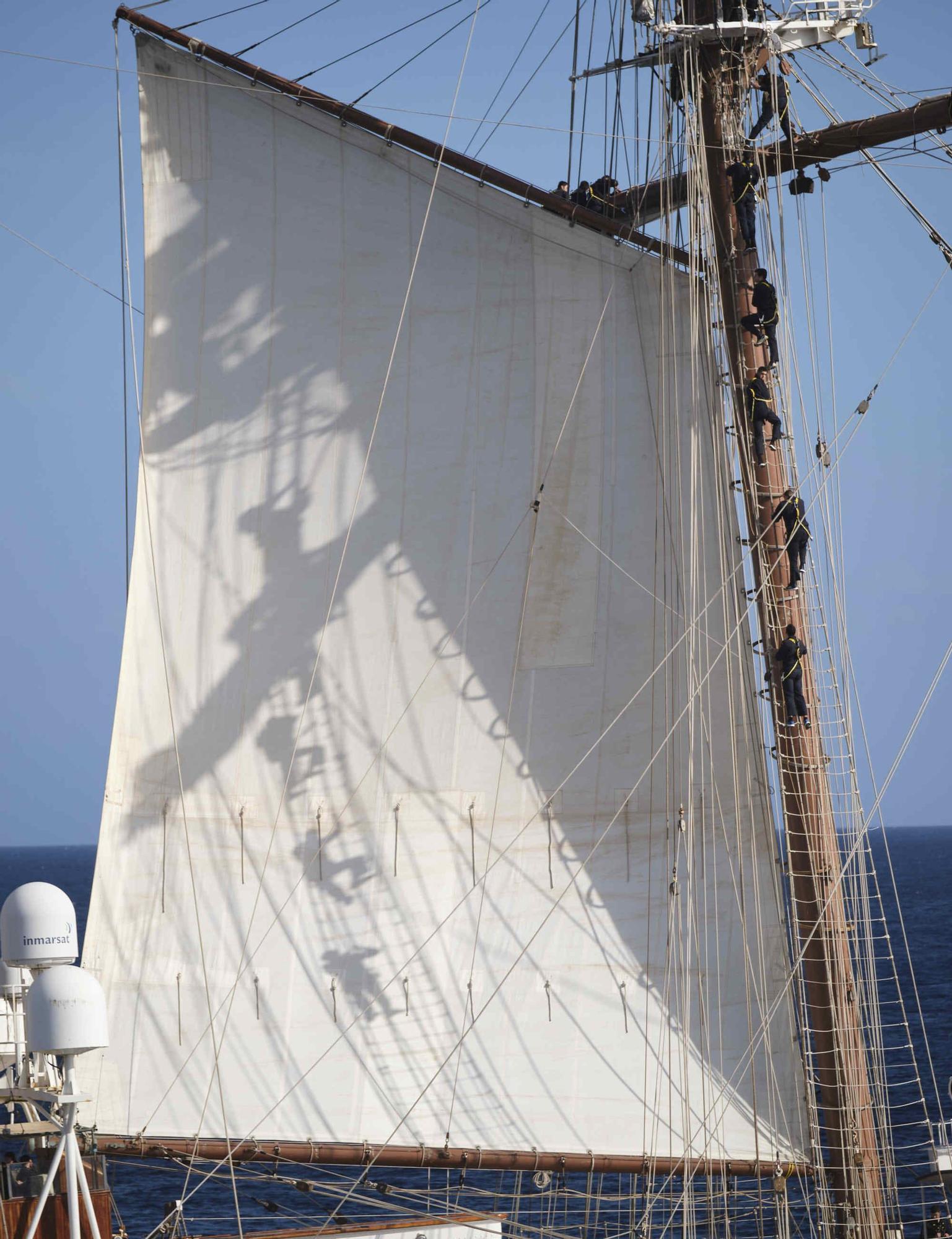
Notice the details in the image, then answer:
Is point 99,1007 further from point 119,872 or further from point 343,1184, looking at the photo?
point 343,1184

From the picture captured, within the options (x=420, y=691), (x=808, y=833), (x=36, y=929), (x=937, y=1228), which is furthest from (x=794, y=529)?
(x=36, y=929)

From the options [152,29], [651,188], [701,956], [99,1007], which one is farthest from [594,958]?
[152,29]

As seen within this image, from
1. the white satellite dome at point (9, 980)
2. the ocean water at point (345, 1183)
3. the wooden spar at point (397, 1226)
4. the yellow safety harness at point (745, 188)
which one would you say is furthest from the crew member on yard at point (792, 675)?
the white satellite dome at point (9, 980)

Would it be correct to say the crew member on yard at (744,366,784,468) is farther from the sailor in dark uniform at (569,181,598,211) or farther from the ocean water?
the ocean water

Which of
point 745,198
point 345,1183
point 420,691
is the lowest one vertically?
point 345,1183

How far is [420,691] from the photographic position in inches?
811

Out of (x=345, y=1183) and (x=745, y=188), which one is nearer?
(x=745, y=188)

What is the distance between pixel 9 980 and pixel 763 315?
483 inches

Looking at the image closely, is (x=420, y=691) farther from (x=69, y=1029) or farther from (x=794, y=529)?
(x=69, y=1029)

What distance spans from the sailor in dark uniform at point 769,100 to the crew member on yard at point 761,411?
375 centimetres

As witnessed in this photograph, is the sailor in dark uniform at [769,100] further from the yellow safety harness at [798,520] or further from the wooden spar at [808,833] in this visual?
the yellow safety harness at [798,520]

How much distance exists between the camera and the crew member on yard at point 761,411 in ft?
66.3

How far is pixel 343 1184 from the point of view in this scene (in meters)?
35.2

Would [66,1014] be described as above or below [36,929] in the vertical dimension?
below
